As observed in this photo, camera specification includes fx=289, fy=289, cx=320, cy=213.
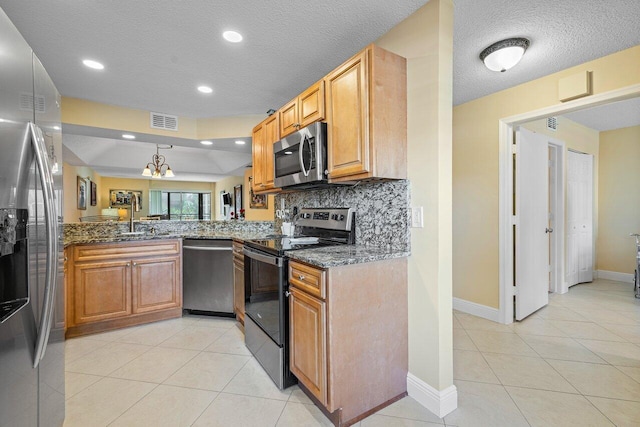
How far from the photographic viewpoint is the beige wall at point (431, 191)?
1657mm

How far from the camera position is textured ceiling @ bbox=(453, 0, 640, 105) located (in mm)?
1726

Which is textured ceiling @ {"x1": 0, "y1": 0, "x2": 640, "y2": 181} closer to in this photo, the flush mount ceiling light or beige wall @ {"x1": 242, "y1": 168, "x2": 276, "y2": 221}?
the flush mount ceiling light

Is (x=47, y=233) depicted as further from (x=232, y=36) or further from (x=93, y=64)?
(x=93, y=64)

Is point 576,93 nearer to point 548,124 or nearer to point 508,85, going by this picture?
point 508,85

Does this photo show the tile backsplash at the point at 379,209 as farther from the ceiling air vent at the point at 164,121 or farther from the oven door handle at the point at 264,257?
the ceiling air vent at the point at 164,121

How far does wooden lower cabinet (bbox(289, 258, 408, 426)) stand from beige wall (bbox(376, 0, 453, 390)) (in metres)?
0.10

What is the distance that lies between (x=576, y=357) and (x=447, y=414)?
55.1 inches

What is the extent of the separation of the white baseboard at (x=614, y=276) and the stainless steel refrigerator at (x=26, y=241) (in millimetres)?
6542

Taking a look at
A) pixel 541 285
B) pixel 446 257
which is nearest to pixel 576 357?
pixel 541 285

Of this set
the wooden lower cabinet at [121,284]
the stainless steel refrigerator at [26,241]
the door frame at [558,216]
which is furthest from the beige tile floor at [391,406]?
the door frame at [558,216]

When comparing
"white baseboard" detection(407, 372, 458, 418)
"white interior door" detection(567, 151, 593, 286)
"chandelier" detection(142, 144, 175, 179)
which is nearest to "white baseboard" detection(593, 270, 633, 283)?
"white interior door" detection(567, 151, 593, 286)

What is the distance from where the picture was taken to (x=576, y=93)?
2387 mm

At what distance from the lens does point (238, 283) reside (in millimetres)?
2920

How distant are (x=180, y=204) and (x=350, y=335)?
1011cm
